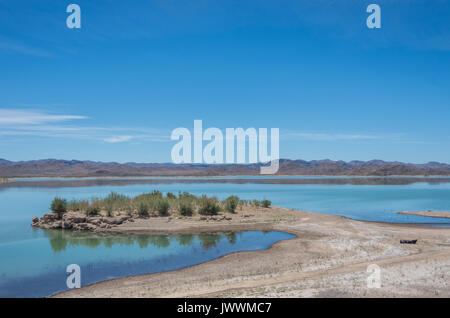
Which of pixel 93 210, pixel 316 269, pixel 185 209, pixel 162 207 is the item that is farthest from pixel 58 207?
pixel 316 269

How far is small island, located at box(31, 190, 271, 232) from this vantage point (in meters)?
18.5

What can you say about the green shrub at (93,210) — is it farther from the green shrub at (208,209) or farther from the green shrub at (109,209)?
the green shrub at (208,209)

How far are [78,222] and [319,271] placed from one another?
1329 centimetres

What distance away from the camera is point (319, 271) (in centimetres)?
991

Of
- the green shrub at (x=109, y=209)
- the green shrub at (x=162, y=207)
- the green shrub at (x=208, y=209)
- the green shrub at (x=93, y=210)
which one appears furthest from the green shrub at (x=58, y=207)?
the green shrub at (x=208, y=209)

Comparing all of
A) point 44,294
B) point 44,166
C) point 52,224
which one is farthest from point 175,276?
point 44,166

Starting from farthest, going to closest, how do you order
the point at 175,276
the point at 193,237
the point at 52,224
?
the point at 52,224 < the point at 193,237 < the point at 175,276

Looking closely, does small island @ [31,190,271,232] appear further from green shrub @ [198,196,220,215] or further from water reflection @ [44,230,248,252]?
water reflection @ [44,230,248,252]

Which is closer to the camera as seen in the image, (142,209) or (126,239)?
(126,239)

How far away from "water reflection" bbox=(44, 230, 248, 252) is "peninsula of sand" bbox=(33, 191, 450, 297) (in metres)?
0.95

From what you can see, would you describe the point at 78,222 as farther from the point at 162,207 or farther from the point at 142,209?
the point at 162,207

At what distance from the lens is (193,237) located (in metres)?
16.3
